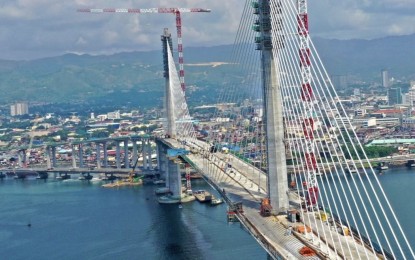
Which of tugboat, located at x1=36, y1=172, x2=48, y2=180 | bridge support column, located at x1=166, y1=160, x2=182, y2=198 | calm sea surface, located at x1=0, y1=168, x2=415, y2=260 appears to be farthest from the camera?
tugboat, located at x1=36, y1=172, x2=48, y2=180

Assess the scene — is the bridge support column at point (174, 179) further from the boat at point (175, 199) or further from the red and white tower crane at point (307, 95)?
the red and white tower crane at point (307, 95)

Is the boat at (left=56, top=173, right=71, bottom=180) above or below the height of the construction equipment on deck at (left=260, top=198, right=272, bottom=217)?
below

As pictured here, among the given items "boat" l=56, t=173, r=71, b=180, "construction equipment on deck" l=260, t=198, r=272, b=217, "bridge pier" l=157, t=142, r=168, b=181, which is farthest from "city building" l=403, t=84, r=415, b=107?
"construction equipment on deck" l=260, t=198, r=272, b=217

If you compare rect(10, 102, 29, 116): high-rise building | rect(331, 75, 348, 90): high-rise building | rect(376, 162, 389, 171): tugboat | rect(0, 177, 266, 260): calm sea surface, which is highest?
rect(331, 75, 348, 90): high-rise building

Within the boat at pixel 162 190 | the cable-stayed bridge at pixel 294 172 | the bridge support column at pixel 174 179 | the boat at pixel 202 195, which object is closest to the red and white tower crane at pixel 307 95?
the cable-stayed bridge at pixel 294 172

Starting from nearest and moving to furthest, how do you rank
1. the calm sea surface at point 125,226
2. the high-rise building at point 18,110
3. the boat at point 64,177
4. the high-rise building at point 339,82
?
the calm sea surface at point 125,226 → the boat at point 64,177 → the high-rise building at point 339,82 → the high-rise building at point 18,110

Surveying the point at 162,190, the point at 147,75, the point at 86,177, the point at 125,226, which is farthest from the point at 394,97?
the point at 147,75

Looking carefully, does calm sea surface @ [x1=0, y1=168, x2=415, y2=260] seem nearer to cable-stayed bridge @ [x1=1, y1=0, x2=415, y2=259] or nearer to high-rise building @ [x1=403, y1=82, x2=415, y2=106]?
cable-stayed bridge @ [x1=1, y1=0, x2=415, y2=259]

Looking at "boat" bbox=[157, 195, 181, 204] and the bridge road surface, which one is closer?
the bridge road surface

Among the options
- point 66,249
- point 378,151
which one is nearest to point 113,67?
point 378,151
